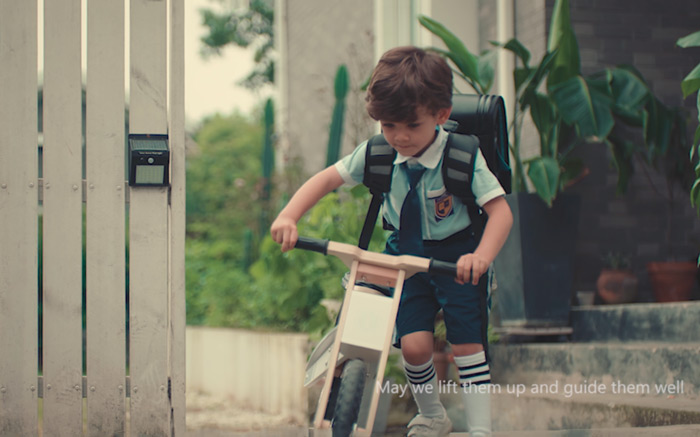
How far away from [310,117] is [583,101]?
6.47m

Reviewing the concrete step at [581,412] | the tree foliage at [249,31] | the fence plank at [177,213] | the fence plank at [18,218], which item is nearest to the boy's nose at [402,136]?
the fence plank at [177,213]

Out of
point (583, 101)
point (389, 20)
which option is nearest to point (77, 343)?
point (583, 101)

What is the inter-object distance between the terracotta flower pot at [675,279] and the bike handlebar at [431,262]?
3.29 metres

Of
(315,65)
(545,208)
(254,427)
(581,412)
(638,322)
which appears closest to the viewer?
(581,412)

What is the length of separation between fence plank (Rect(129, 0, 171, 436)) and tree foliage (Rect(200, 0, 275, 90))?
14.6 meters

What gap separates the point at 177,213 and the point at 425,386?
1232 mm

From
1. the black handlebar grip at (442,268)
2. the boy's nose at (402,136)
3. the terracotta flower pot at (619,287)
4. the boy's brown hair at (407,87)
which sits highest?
the boy's brown hair at (407,87)

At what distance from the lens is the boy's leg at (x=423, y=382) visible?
288cm

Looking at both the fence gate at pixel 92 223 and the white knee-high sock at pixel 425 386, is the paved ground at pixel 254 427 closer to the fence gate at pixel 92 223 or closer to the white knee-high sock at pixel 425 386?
the white knee-high sock at pixel 425 386

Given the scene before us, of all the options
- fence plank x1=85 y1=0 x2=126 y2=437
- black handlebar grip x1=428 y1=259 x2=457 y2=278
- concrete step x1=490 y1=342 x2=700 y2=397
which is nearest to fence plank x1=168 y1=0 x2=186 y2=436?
fence plank x1=85 y1=0 x2=126 y2=437

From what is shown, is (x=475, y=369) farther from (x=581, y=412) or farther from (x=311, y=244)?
(x=581, y=412)

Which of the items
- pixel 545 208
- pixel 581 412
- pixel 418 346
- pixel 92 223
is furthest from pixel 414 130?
pixel 545 208

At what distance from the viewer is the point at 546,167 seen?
4.90 m

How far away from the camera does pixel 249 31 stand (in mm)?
17984
